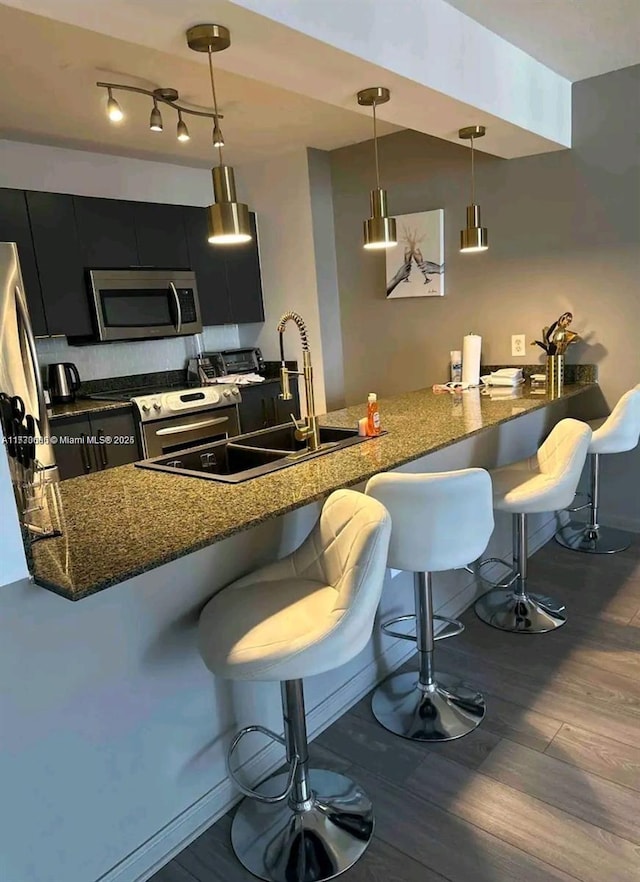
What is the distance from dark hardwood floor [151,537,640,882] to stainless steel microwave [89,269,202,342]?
267 centimetres

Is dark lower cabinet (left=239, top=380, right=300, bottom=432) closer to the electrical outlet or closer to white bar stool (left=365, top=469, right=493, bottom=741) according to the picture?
the electrical outlet

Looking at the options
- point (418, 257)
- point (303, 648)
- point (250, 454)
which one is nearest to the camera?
point (303, 648)

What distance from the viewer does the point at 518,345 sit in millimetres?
3674

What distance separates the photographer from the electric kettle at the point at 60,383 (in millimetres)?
3670

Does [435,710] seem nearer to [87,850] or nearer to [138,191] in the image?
[87,850]

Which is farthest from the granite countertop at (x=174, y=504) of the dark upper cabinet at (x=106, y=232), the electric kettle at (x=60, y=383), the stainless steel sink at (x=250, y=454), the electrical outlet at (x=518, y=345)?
the dark upper cabinet at (x=106, y=232)

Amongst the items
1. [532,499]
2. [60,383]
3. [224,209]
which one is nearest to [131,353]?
[60,383]

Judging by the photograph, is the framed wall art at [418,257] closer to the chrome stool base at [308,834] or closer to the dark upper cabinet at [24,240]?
the dark upper cabinet at [24,240]

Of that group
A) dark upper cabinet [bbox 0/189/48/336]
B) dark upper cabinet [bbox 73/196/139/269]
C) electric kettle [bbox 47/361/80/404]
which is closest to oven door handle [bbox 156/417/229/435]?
electric kettle [bbox 47/361/80/404]

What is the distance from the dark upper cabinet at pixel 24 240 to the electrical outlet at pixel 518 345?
277 centimetres

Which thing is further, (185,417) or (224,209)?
(185,417)

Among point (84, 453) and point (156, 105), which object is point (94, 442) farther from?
point (156, 105)

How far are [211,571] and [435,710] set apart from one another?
38.9 inches

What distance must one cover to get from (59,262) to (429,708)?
3103 mm
